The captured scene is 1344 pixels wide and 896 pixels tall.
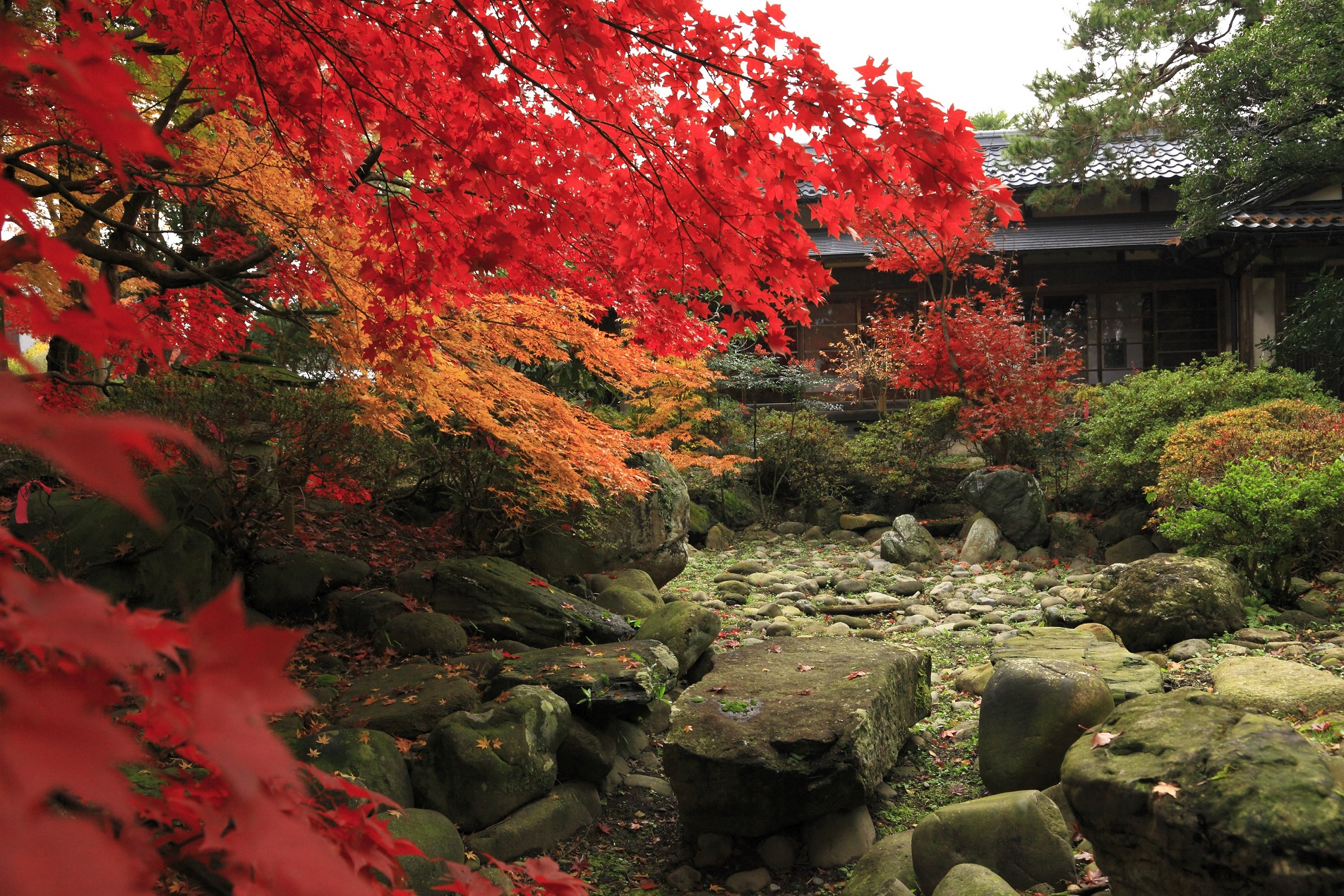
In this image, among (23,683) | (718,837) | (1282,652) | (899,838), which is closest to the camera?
(23,683)

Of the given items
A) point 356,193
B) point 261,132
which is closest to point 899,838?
point 356,193

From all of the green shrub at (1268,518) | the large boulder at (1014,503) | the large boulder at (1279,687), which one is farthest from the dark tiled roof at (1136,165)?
the large boulder at (1279,687)

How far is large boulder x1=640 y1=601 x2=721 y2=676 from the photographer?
6.22 meters

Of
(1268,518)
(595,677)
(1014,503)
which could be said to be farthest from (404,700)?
(1014,503)

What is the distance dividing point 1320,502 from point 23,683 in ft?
25.0

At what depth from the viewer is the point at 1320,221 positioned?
11438mm

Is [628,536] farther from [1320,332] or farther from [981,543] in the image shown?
[1320,332]

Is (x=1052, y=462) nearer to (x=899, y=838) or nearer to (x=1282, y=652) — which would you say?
(x=1282, y=652)

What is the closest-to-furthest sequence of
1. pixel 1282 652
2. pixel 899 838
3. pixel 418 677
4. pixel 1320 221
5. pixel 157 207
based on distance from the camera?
pixel 899 838
pixel 418 677
pixel 1282 652
pixel 157 207
pixel 1320 221

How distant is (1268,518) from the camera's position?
6211mm

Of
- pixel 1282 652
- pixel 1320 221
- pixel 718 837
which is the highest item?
pixel 1320 221

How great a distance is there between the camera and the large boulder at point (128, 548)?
16.3ft

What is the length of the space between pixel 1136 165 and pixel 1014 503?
6.85 m

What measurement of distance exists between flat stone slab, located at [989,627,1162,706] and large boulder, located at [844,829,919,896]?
1.42m
